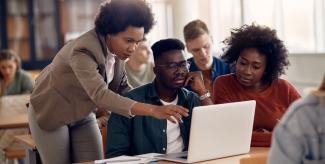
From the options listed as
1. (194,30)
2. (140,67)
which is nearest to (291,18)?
(194,30)

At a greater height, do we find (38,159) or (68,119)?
(68,119)

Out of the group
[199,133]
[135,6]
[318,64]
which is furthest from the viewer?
[318,64]

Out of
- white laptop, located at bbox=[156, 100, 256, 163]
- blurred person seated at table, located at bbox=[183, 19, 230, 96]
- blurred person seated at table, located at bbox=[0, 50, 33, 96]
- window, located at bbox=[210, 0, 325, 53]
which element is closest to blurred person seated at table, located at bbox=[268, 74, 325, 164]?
white laptop, located at bbox=[156, 100, 256, 163]

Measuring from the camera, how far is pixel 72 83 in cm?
264

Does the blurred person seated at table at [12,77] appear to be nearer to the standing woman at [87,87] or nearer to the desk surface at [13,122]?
the desk surface at [13,122]

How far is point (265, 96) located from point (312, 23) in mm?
1746

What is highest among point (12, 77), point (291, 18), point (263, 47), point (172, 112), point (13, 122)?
point (291, 18)

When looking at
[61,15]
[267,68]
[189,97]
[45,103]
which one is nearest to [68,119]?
[45,103]

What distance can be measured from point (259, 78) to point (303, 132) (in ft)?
5.17

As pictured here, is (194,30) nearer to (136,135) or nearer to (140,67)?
(140,67)

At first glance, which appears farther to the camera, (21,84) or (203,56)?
(21,84)

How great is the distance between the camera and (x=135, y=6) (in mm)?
2533

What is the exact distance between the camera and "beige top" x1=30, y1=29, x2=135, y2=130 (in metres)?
2.43

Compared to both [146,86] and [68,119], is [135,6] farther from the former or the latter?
[68,119]
